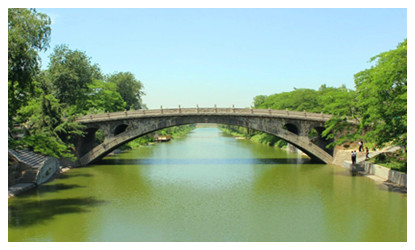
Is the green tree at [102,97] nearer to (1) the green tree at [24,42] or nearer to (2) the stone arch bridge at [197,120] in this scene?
(2) the stone arch bridge at [197,120]

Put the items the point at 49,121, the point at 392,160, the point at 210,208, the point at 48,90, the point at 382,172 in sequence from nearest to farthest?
the point at 210,208
the point at 382,172
the point at 392,160
the point at 49,121
the point at 48,90

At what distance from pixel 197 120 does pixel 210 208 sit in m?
17.5

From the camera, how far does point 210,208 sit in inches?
713

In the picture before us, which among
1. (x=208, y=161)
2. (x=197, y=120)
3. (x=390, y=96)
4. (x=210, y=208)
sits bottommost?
(x=208, y=161)

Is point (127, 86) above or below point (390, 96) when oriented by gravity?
above

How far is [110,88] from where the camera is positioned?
54469mm

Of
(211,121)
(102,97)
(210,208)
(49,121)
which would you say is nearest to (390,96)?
(210,208)

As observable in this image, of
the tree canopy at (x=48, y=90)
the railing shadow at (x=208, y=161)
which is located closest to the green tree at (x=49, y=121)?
the tree canopy at (x=48, y=90)

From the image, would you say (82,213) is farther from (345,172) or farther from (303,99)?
(303,99)

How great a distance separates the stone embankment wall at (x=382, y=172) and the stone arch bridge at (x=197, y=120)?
195 inches

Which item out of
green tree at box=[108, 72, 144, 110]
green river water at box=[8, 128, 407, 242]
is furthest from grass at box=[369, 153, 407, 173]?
green tree at box=[108, 72, 144, 110]

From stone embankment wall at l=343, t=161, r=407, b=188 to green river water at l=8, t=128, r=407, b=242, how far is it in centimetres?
101

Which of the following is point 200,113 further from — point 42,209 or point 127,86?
point 127,86

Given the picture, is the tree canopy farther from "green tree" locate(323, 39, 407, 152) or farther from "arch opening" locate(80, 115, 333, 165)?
"green tree" locate(323, 39, 407, 152)
